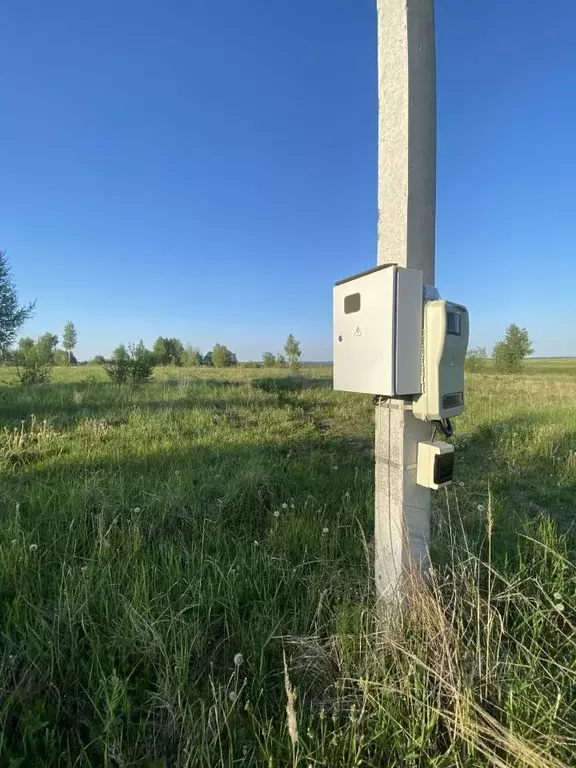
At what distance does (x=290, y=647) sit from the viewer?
1665 millimetres

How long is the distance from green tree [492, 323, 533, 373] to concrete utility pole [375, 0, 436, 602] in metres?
42.7

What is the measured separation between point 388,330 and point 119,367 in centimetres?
1421

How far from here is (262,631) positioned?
1.73 meters

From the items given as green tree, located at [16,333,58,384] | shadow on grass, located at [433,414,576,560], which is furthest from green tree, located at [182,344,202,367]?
shadow on grass, located at [433,414,576,560]

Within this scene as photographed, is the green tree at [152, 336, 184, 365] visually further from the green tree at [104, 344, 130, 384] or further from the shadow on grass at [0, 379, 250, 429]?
the shadow on grass at [0, 379, 250, 429]

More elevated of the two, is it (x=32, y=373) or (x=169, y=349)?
(x=169, y=349)

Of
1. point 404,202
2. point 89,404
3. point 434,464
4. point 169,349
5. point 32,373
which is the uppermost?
point 169,349

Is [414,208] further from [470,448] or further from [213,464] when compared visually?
[470,448]

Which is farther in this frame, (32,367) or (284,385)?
(284,385)

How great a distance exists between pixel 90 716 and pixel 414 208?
234 centimetres

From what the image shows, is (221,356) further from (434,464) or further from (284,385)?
(434,464)

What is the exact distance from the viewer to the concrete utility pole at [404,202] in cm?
157

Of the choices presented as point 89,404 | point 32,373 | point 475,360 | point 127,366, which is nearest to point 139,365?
point 127,366

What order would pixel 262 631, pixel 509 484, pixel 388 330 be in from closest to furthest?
1. pixel 388 330
2. pixel 262 631
3. pixel 509 484
